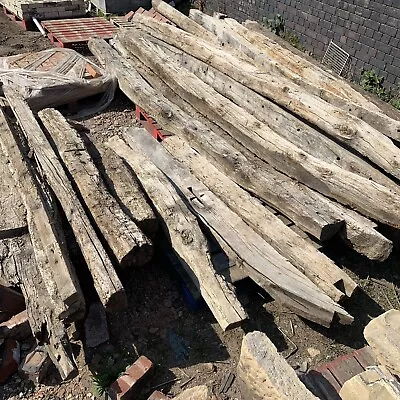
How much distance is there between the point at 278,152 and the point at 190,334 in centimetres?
230

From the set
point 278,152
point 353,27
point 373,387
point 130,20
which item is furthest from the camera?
point 130,20

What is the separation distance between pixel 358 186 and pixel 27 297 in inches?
132

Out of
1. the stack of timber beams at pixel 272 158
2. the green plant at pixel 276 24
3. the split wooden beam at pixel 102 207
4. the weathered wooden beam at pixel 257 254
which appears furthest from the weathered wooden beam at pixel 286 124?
the green plant at pixel 276 24

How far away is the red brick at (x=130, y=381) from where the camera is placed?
3.51m

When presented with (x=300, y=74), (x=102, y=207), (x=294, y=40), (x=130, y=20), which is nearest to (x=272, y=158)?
(x=300, y=74)

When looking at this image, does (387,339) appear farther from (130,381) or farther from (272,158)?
(272,158)

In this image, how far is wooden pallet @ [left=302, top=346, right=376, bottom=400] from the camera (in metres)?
3.37

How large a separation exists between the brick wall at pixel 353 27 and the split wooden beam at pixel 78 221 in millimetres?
5874

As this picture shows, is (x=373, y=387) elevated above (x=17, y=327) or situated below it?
above

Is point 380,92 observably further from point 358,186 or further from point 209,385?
point 209,385

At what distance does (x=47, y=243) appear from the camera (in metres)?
3.87

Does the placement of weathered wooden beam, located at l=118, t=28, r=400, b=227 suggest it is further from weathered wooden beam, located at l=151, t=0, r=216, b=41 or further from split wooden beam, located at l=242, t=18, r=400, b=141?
weathered wooden beam, located at l=151, t=0, r=216, b=41

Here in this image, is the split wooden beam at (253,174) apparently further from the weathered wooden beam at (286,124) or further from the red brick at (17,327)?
the red brick at (17,327)

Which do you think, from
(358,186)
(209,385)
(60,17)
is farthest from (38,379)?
(60,17)
